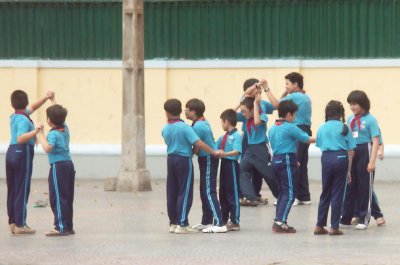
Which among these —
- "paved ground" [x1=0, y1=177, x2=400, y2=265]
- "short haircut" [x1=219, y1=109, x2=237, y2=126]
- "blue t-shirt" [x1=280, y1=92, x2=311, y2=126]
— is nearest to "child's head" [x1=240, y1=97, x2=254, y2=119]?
"blue t-shirt" [x1=280, y1=92, x2=311, y2=126]

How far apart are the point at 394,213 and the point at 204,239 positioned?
3.58 metres

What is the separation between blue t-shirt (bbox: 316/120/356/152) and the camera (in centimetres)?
1592

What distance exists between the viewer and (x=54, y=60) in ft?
78.2

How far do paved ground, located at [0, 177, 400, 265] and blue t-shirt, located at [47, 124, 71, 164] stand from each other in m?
0.90

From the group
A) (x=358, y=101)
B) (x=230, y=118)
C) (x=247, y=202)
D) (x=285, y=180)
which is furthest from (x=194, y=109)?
(x=247, y=202)

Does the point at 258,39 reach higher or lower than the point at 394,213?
higher

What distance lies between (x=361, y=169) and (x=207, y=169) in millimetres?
1816

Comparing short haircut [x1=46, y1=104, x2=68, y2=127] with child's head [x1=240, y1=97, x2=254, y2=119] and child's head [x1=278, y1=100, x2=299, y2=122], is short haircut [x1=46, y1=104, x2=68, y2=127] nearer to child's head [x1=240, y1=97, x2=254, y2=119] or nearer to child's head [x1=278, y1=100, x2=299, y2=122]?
child's head [x1=278, y1=100, x2=299, y2=122]

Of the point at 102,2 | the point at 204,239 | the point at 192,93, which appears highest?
the point at 102,2

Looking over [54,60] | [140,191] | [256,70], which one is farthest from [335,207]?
[54,60]

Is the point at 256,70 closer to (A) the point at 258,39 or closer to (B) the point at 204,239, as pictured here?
(A) the point at 258,39

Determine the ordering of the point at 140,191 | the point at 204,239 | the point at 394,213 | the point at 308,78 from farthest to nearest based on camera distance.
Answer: the point at 308,78 → the point at 140,191 → the point at 394,213 → the point at 204,239

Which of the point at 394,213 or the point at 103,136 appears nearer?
the point at 394,213

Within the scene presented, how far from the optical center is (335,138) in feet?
52.2
